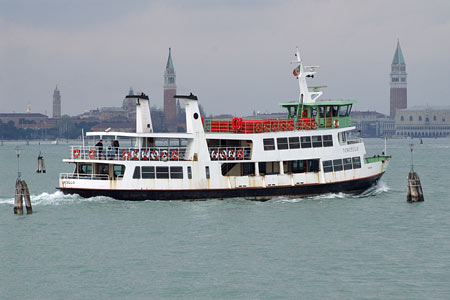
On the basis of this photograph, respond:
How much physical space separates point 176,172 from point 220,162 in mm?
2722

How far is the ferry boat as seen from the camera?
44844mm

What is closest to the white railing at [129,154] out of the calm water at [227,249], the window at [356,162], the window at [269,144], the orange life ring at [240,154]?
the calm water at [227,249]

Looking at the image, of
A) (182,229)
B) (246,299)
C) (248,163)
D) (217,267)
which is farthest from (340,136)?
(246,299)

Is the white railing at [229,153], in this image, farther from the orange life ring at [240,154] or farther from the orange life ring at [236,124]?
the orange life ring at [236,124]

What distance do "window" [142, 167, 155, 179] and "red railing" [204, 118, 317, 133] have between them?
5128 millimetres

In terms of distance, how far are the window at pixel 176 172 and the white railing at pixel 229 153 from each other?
217cm

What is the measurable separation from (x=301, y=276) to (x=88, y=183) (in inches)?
759

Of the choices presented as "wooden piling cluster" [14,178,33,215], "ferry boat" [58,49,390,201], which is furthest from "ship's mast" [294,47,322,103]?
"wooden piling cluster" [14,178,33,215]

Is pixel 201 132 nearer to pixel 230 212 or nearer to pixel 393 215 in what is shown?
pixel 230 212

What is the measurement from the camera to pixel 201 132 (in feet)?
150

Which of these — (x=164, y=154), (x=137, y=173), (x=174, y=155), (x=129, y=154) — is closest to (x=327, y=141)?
(x=174, y=155)

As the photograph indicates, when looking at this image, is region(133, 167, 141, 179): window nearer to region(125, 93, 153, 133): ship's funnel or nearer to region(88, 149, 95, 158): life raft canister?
region(88, 149, 95, 158): life raft canister

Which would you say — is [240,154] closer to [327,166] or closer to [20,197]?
[327,166]

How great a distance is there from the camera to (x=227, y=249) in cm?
3384
